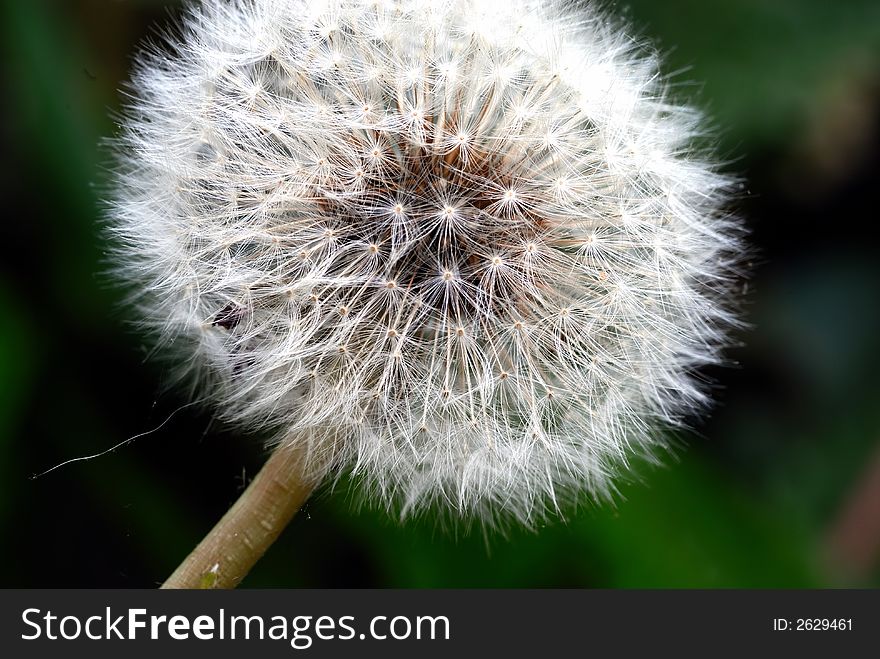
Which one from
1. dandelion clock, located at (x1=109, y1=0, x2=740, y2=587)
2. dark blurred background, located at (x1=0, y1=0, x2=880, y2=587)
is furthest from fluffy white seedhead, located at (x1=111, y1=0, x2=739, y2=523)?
dark blurred background, located at (x1=0, y1=0, x2=880, y2=587)

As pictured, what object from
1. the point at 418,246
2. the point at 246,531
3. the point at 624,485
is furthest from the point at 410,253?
the point at 624,485

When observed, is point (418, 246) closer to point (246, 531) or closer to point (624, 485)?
point (246, 531)

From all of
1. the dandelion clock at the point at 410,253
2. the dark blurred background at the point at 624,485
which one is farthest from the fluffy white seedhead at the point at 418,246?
the dark blurred background at the point at 624,485

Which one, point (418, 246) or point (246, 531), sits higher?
point (418, 246)

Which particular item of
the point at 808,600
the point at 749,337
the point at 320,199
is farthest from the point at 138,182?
the point at 749,337

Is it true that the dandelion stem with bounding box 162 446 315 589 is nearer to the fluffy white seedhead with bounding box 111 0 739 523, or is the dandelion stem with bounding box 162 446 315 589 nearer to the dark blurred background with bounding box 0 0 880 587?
the fluffy white seedhead with bounding box 111 0 739 523
